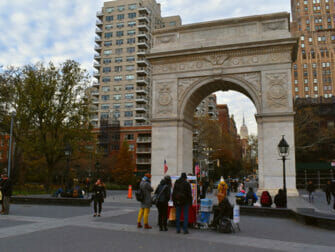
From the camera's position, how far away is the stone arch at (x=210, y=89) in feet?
84.9

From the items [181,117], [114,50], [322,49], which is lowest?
[181,117]

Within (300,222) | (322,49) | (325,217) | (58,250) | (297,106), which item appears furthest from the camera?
(322,49)

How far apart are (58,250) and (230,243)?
4.19 m

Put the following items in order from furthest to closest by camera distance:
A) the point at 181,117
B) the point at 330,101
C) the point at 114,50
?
the point at 114,50 → the point at 330,101 → the point at 181,117

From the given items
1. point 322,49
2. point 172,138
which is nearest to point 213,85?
point 172,138

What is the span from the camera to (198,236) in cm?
874

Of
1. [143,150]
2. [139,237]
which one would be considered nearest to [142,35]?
[143,150]

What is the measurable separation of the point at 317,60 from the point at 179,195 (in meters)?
98.4

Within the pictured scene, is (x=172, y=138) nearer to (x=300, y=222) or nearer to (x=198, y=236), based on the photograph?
(x=300, y=222)

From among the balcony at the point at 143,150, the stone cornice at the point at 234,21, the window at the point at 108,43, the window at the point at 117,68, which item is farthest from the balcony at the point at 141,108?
the stone cornice at the point at 234,21

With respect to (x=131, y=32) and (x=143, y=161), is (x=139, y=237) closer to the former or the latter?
(x=143, y=161)

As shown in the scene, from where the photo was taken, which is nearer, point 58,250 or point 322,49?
point 58,250

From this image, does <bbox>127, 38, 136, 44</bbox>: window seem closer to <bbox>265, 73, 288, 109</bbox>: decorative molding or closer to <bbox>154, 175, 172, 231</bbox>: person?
<bbox>265, 73, 288, 109</bbox>: decorative molding

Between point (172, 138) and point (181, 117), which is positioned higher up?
point (181, 117)
